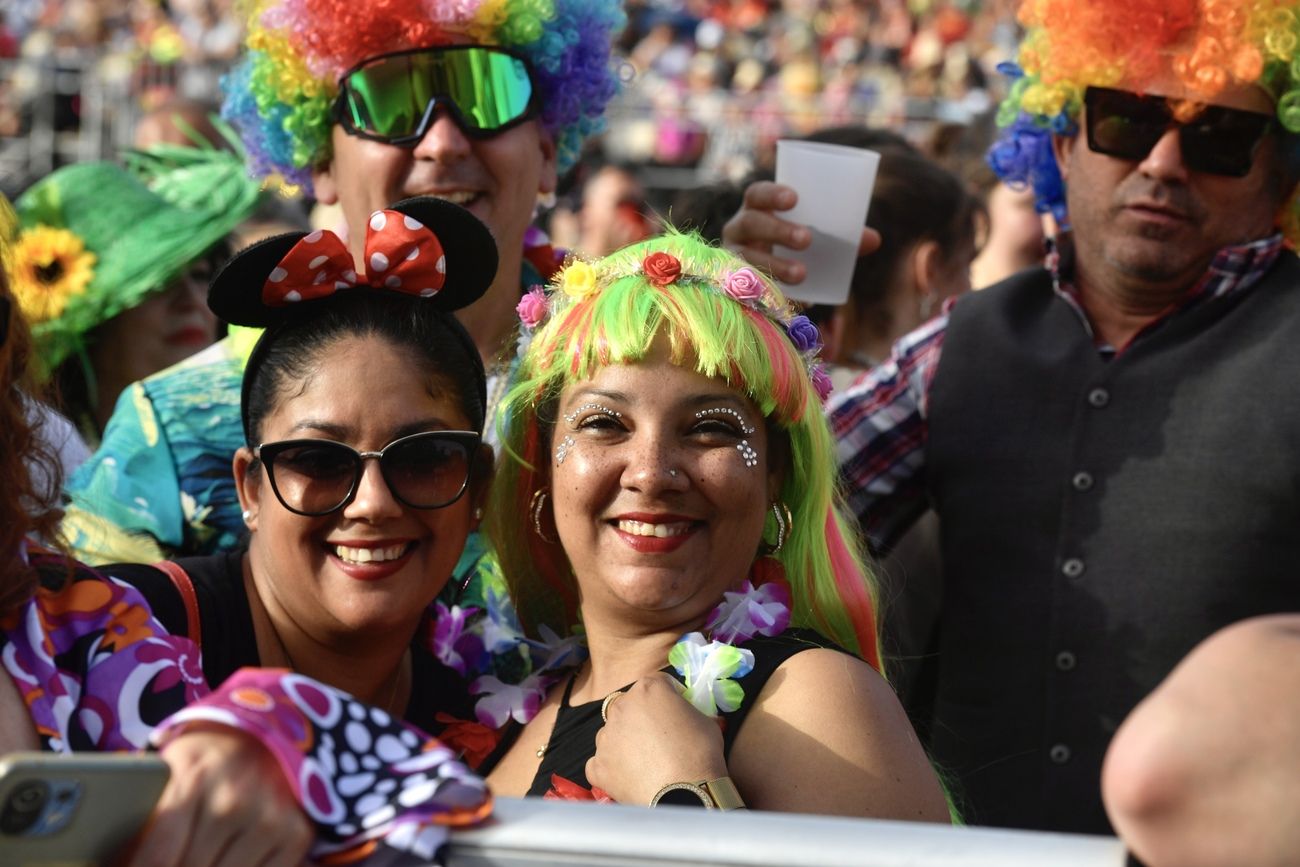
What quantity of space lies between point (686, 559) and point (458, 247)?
0.65 meters

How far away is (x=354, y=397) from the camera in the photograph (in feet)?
7.97

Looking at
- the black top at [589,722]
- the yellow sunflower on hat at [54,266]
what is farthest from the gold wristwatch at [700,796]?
the yellow sunflower on hat at [54,266]

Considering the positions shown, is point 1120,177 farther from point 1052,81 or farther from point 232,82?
point 232,82

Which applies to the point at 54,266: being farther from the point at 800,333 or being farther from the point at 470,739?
the point at 800,333

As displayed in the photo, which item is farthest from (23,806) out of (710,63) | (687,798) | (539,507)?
(710,63)

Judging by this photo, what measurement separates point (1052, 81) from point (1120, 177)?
0.35 metres

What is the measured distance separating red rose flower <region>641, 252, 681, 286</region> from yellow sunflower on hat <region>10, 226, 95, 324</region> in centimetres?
211

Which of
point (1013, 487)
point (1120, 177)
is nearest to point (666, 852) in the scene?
point (1013, 487)

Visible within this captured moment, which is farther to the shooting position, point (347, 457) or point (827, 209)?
point (827, 209)

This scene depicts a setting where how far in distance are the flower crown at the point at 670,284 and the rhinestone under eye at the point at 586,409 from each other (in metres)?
0.21

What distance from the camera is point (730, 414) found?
2.46 m

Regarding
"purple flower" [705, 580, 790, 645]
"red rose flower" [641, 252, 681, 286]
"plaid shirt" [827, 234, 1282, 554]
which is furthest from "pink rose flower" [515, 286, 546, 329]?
"plaid shirt" [827, 234, 1282, 554]

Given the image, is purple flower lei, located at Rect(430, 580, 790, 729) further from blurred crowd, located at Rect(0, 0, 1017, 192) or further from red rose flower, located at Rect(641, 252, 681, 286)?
blurred crowd, located at Rect(0, 0, 1017, 192)

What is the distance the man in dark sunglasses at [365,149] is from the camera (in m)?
3.12
